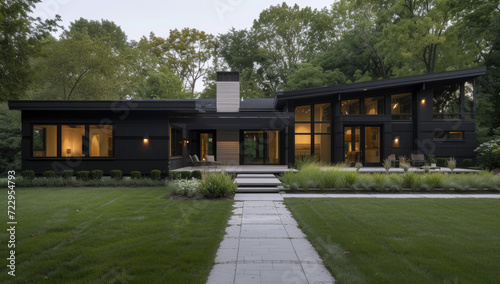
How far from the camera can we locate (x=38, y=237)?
4648mm

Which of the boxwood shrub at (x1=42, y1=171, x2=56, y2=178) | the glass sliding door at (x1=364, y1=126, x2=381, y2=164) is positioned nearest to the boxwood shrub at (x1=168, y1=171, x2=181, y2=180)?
the boxwood shrub at (x1=42, y1=171, x2=56, y2=178)

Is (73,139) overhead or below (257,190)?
overhead

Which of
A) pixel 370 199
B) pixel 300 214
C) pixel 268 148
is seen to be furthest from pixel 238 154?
pixel 300 214

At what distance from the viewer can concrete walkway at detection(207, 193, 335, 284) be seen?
3.26 metres

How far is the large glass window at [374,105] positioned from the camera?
→ 54.8ft

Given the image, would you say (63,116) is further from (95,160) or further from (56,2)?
(56,2)

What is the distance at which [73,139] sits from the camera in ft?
42.7

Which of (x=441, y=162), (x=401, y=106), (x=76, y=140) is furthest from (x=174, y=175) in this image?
(x=441, y=162)

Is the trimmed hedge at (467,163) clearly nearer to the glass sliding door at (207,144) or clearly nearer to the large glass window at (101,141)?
the glass sliding door at (207,144)

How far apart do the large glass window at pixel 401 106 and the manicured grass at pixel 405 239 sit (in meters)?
10.2

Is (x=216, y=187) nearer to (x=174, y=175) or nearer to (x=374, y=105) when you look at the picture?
(x=174, y=175)

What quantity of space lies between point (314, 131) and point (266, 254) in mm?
13433

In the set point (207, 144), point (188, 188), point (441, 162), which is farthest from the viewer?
point (207, 144)

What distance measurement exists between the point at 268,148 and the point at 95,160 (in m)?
8.79
